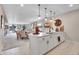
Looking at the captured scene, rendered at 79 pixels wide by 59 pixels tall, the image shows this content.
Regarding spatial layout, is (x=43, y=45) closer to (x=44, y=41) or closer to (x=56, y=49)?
(x=44, y=41)

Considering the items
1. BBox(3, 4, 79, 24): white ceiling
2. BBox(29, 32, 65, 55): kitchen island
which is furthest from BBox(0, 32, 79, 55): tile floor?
BBox(3, 4, 79, 24): white ceiling

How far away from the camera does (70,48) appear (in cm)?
231

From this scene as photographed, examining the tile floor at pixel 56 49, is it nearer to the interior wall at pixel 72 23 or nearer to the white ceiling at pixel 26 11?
the interior wall at pixel 72 23

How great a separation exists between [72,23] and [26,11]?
0.91 m

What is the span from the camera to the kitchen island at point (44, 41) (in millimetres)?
2274

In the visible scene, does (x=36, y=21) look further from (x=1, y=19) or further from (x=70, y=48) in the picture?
(x=70, y=48)

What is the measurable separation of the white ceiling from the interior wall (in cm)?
10

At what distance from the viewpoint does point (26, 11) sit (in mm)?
2303

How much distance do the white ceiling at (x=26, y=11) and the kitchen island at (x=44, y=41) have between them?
35 cm

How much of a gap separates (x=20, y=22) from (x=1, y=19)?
1.19 feet

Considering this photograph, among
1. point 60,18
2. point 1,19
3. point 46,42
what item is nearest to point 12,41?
point 1,19

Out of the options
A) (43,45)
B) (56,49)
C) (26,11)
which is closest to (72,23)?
(56,49)

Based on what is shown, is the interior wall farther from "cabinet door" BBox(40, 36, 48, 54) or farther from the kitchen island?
"cabinet door" BBox(40, 36, 48, 54)

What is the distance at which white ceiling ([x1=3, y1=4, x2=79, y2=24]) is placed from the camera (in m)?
2.25
